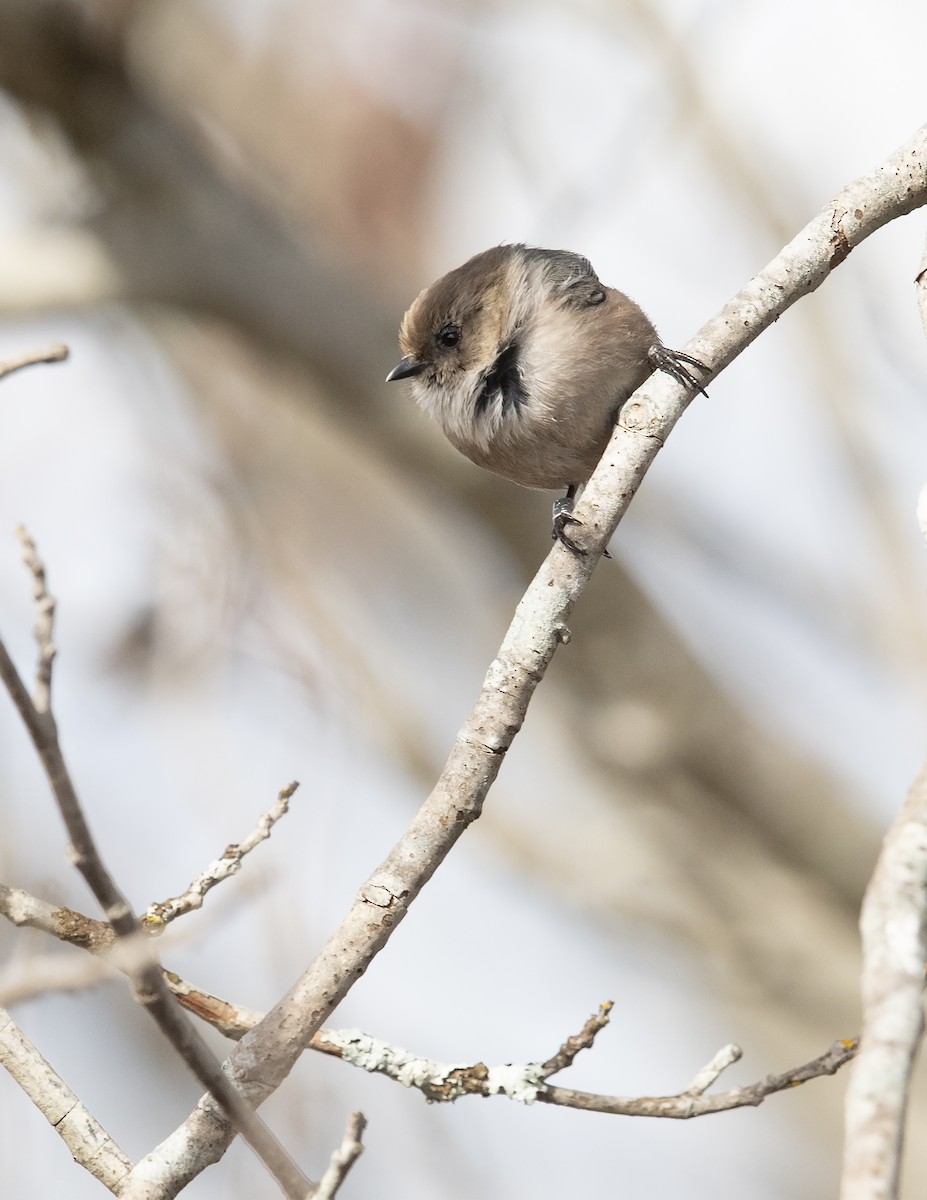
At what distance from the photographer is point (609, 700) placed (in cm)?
708

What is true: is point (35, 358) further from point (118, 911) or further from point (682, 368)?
point (682, 368)

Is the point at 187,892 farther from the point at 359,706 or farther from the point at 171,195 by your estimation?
the point at 171,195

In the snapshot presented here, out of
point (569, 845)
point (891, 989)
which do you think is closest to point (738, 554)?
point (569, 845)

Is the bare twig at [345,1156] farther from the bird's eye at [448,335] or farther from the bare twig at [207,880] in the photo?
the bird's eye at [448,335]

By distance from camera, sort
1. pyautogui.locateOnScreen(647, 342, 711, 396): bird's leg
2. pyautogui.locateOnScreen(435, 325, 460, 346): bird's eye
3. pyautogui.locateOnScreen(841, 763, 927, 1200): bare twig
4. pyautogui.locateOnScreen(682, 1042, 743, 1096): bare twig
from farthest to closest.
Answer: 1. pyautogui.locateOnScreen(435, 325, 460, 346): bird's eye
2. pyautogui.locateOnScreen(647, 342, 711, 396): bird's leg
3. pyautogui.locateOnScreen(682, 1042, 743, 1096): bare twig
4. pyautogui.locateOnScreen(841, 763, 927, 1200): bare twig

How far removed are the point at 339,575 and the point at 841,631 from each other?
11.5 feet

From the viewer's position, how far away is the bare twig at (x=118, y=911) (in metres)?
1.19

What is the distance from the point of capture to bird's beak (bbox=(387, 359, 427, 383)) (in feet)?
12.8

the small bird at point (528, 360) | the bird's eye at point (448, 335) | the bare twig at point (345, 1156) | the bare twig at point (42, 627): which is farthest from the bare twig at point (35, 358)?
the bird's eye at point (448, 335)

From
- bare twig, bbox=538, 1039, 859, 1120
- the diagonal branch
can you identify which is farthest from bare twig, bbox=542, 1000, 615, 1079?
the diagonal branch

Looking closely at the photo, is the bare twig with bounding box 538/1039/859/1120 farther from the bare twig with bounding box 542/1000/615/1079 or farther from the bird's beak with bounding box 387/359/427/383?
the bird's beak with bounding box 387/359/427/383

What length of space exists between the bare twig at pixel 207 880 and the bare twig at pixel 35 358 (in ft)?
2.90

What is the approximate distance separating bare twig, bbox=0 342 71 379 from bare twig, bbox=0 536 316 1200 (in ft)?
0.62

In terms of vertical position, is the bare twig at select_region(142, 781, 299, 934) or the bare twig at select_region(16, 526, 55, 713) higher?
the bare twig at select_region(142, 781, 299, 934)
